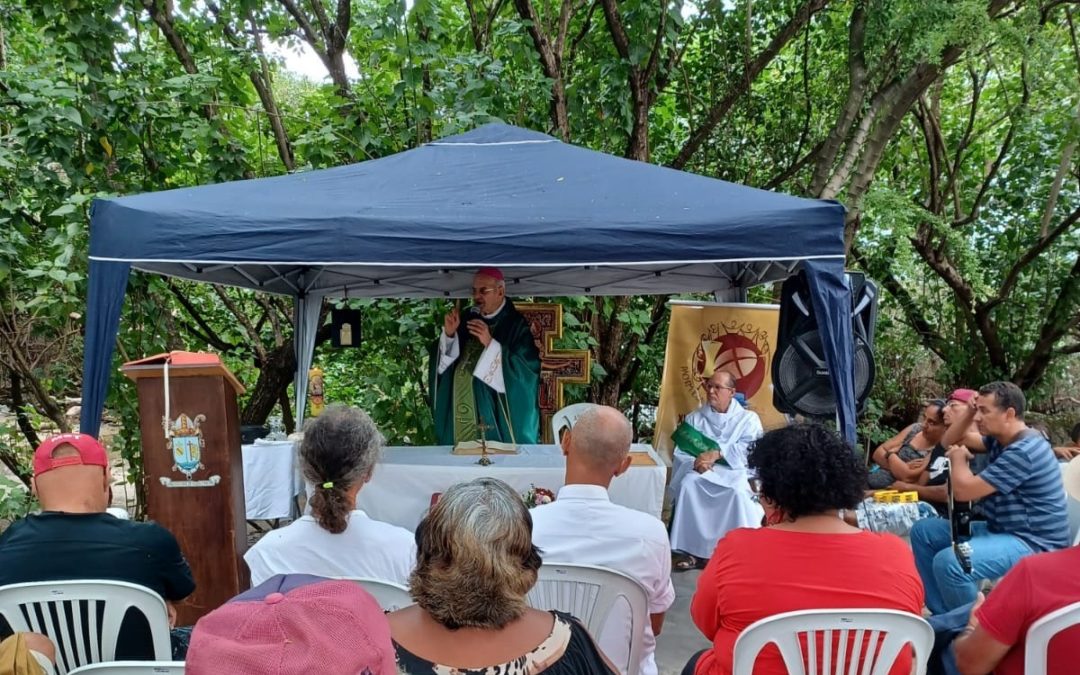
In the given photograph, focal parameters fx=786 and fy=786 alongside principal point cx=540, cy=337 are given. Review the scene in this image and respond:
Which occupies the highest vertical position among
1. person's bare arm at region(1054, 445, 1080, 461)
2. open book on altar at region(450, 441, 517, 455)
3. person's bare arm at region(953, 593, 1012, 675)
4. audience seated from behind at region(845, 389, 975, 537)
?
person's bare arm at region(953, 593, 1012, 675)

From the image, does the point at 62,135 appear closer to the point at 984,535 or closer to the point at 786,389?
the point at 786,389

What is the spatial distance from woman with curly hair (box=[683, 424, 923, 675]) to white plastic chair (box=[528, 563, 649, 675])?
250mm

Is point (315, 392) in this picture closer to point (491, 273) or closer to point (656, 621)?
point (491, 273)

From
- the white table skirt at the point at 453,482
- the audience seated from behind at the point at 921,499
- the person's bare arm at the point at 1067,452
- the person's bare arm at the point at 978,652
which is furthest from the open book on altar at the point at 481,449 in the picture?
the person's bare arm at the point at 1067,452

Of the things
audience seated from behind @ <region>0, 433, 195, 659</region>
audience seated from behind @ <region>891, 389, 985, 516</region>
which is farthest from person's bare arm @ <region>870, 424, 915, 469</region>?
audience seated from behind @ <region>0, 433, 195, 659</region>

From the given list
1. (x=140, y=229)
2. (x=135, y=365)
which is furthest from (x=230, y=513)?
(x=140, y=229)

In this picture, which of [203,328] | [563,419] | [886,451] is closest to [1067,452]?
[886,451]

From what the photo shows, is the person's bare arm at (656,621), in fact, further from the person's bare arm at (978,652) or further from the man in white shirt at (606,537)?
the person's bare arm at (978,652)

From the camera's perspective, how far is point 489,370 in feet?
15.5

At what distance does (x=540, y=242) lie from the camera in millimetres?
3400

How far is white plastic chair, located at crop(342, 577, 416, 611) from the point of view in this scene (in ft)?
6.73

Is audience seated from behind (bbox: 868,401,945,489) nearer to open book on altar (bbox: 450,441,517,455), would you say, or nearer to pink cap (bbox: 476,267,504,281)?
open book on altar (bbox: 450,441,517,455)

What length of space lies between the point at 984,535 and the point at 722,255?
154 centimetres

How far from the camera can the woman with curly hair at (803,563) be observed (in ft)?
6.05
